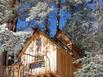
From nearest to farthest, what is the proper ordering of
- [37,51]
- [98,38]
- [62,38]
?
[98,38]
[37,51]
[62,38]

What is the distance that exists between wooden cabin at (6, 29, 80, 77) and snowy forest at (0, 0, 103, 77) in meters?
0.34

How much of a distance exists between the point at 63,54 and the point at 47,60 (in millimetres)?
544

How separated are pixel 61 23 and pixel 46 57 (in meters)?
2.82

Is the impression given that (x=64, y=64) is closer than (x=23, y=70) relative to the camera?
Yes

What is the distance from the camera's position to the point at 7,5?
11.8m

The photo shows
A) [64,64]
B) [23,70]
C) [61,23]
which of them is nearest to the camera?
[64,64]

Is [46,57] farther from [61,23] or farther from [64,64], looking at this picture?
[61,23]

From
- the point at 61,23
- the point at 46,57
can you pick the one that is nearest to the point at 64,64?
the point at 46,57

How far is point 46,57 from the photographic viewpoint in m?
10.5

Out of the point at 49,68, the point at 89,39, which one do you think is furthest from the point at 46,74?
the point at 89,39

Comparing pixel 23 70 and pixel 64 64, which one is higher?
pixel 64 64

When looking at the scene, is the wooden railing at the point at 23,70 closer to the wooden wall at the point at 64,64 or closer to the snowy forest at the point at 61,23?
the wooden wall at the point at 64,64

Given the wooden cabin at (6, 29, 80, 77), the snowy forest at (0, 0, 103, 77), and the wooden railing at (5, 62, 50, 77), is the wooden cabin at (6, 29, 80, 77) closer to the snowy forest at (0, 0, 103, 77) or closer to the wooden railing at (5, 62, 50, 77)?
the wooden railing at (5, 62, 50, 77)

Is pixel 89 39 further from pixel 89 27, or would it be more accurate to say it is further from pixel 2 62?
pixel 2 62
